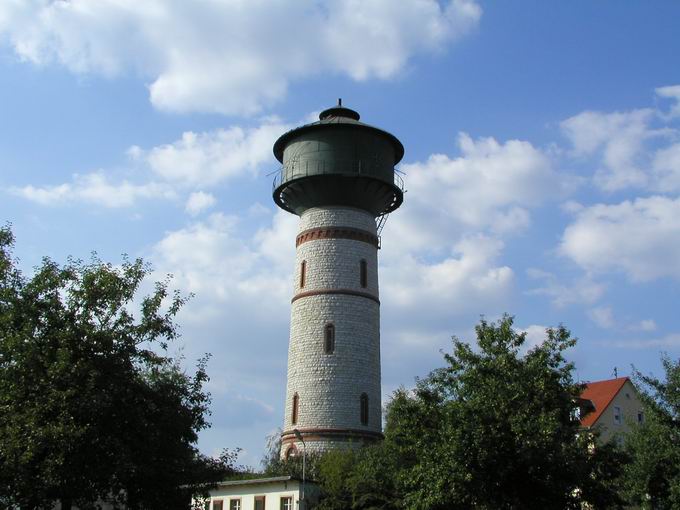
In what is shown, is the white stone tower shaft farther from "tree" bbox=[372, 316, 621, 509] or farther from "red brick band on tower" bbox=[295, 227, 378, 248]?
"tree" bbox=[372, 316, 621, 509]

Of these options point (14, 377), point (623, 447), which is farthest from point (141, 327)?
point (623, 447)

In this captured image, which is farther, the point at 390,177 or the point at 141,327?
the point at 390,177

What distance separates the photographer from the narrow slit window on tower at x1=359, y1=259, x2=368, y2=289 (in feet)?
130

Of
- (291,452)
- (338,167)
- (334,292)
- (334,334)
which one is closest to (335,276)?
(334,292)

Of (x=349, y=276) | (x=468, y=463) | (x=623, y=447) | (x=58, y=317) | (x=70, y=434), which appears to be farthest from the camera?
(x=349, y=276)

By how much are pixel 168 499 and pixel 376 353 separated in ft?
65.8

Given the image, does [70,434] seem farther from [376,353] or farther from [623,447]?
[376,353]

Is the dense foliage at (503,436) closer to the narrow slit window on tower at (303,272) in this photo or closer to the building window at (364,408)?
the building window at (364,408)

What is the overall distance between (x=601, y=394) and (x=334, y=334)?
17.2m

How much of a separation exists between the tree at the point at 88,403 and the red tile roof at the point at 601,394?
1106 inches

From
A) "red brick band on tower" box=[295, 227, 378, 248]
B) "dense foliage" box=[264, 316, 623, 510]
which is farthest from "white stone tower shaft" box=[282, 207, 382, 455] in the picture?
"dense foliage" box=[264, 316, 623, 510]

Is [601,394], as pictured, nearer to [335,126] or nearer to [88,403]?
[335,126]

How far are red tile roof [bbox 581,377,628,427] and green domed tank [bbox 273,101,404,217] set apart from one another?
15684mm

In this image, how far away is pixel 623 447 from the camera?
28422 millimetres
